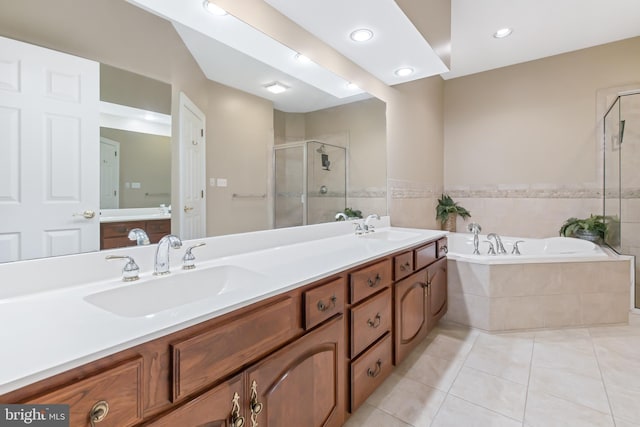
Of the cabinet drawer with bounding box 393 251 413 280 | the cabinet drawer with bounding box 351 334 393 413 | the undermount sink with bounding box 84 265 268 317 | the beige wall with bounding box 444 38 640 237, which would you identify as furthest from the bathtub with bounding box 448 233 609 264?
the undermount sink with bounding box 84 265 268 317

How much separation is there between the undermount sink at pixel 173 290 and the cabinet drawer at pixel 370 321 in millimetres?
520

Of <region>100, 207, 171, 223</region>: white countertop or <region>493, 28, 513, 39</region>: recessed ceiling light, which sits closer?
<region>100, 207, 171, 223</region>: white countertop

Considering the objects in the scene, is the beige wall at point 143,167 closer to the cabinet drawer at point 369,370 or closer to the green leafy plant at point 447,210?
the cabinet drawer at point 369,370

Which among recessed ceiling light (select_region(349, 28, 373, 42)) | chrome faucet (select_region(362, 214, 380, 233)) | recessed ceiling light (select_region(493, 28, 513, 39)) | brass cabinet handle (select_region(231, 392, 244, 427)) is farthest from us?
recessed ceiling light (select_region(493, 28, 513, 39))

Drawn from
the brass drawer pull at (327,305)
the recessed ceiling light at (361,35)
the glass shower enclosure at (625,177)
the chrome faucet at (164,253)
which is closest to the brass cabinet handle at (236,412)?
the brass drawer pull at (327,305)

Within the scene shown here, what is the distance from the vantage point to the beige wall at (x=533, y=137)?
3.29 metres

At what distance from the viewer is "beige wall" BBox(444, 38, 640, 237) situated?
3.29 metres

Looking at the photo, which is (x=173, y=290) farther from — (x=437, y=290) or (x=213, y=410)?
(x=437, y=290)

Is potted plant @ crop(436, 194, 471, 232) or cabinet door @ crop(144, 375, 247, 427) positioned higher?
potted plant @ crop(436, 194, 471, 232)

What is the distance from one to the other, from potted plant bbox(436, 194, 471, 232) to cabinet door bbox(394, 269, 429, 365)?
85.1 inches

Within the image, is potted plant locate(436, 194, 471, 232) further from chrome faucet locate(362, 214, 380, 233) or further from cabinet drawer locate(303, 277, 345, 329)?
cabinet drawer locate(303, 277, 345, 329)

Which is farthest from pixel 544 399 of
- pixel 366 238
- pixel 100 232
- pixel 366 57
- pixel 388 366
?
pixel 366 57

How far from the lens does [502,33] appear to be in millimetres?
3031

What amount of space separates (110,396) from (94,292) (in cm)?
44
